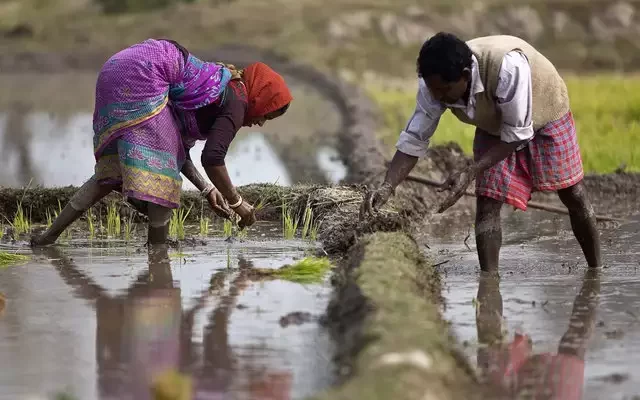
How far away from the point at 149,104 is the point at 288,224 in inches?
53.0

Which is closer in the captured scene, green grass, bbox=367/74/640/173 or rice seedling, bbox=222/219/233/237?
rice seedling, bbox=222/219/233/237

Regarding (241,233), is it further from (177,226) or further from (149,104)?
(149,104)

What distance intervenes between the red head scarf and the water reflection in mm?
790

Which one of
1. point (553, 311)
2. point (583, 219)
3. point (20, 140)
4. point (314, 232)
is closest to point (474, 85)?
point (553, 311)

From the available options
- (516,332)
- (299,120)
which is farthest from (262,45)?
(516,332)

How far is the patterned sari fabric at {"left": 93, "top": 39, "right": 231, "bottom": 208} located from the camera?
6125mm

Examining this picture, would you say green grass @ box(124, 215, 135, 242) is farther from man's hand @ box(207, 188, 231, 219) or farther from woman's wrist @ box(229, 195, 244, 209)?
woman's wrist @ box(229, 195, 244, 209)

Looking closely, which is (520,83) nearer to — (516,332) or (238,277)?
(516,332)

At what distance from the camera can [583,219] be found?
5969 mm

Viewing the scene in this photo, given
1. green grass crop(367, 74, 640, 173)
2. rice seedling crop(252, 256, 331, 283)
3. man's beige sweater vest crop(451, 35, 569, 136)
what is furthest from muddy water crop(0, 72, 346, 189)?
man's beige sweater vest crop(451, 35, 569, 136)

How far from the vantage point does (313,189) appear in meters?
7.74

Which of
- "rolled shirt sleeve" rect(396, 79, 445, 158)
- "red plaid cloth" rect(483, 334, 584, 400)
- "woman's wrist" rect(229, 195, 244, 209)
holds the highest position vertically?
"rolled shirt sleeve" rect(396, 79, 445, 158)

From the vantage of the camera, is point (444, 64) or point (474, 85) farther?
point (474, 85)

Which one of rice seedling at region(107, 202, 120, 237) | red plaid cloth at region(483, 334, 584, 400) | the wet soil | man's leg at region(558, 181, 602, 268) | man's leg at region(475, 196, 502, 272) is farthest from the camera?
rice seedling at region(107, 202, 120, 237)
